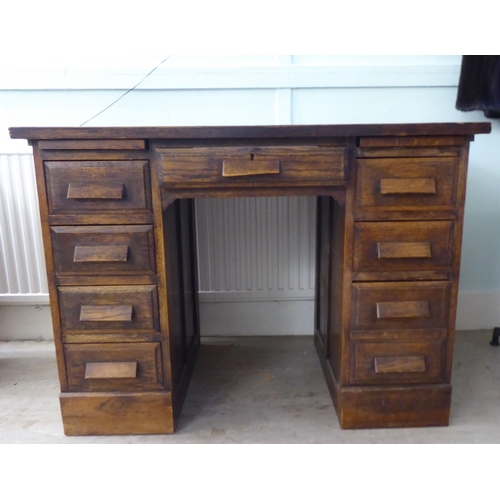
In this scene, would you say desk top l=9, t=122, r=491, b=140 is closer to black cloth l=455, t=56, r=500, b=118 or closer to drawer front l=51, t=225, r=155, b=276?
drawer front l=51, t=225, r=155, b=276

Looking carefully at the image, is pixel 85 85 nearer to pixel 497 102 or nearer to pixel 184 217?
pixel 184 217

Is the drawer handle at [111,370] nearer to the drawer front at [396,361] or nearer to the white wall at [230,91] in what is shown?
the drawer front at [396,361]

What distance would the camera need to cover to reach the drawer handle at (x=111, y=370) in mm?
1247

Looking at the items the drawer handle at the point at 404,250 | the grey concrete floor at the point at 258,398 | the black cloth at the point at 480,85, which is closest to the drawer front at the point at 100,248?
the grey concrete floor at the point at 258,398

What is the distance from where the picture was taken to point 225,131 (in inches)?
43.7

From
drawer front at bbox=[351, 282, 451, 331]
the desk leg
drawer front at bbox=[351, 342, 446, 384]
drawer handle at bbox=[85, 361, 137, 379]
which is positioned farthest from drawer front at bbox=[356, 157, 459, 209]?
drawer handle at bbox=[85, 361, 137, 379]

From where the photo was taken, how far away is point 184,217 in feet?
5.23

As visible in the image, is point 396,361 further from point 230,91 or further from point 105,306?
point 230,91

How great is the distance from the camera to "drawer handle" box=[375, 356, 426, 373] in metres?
1.26

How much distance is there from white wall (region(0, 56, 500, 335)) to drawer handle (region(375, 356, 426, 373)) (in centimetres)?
93

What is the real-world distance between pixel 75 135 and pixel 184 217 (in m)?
0.55

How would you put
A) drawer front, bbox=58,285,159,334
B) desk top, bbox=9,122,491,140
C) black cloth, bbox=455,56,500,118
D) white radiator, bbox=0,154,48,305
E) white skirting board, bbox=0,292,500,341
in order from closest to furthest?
desk top, bbox=9,122,491,140 → drawer front, bbox=58,285,159,334 → black cloth, bbox=455,56,500,118 → white radiator, bbox=0,154,48,305 → white skirting board, bbox=0,292,500,341

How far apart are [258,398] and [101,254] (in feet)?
2.31

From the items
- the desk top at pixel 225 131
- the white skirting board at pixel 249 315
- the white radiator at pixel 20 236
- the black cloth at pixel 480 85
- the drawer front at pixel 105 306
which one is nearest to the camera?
the desk top at pixel 225 131
